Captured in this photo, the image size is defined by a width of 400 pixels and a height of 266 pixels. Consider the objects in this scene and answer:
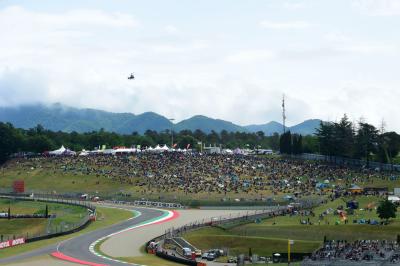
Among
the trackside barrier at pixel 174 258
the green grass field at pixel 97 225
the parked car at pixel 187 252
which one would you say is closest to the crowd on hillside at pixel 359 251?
the trackside barrier at pixel 174 258

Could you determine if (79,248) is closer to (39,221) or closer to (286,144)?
(39,221)

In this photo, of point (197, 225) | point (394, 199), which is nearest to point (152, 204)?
point (197, 225)

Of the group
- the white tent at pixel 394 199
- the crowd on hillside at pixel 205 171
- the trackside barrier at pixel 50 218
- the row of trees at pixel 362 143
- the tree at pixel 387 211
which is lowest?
the trackside barrier at pixel 50 218

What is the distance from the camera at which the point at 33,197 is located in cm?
12850

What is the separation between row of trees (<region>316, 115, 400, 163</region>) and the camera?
147m

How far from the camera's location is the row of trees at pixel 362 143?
146750mm

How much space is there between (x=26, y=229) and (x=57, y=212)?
1522cm

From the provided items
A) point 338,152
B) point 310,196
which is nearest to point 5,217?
point 310,196

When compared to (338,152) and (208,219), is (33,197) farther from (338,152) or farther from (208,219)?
(338,152)

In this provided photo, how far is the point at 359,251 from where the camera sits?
61.8 m

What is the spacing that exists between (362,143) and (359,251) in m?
87.8

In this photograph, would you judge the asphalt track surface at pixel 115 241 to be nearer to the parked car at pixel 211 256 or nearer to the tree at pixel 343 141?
the parked car at pixel 211 256

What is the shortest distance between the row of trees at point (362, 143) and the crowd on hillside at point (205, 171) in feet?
35.2

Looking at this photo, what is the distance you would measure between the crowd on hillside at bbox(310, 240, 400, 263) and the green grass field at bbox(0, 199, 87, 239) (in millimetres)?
36302
